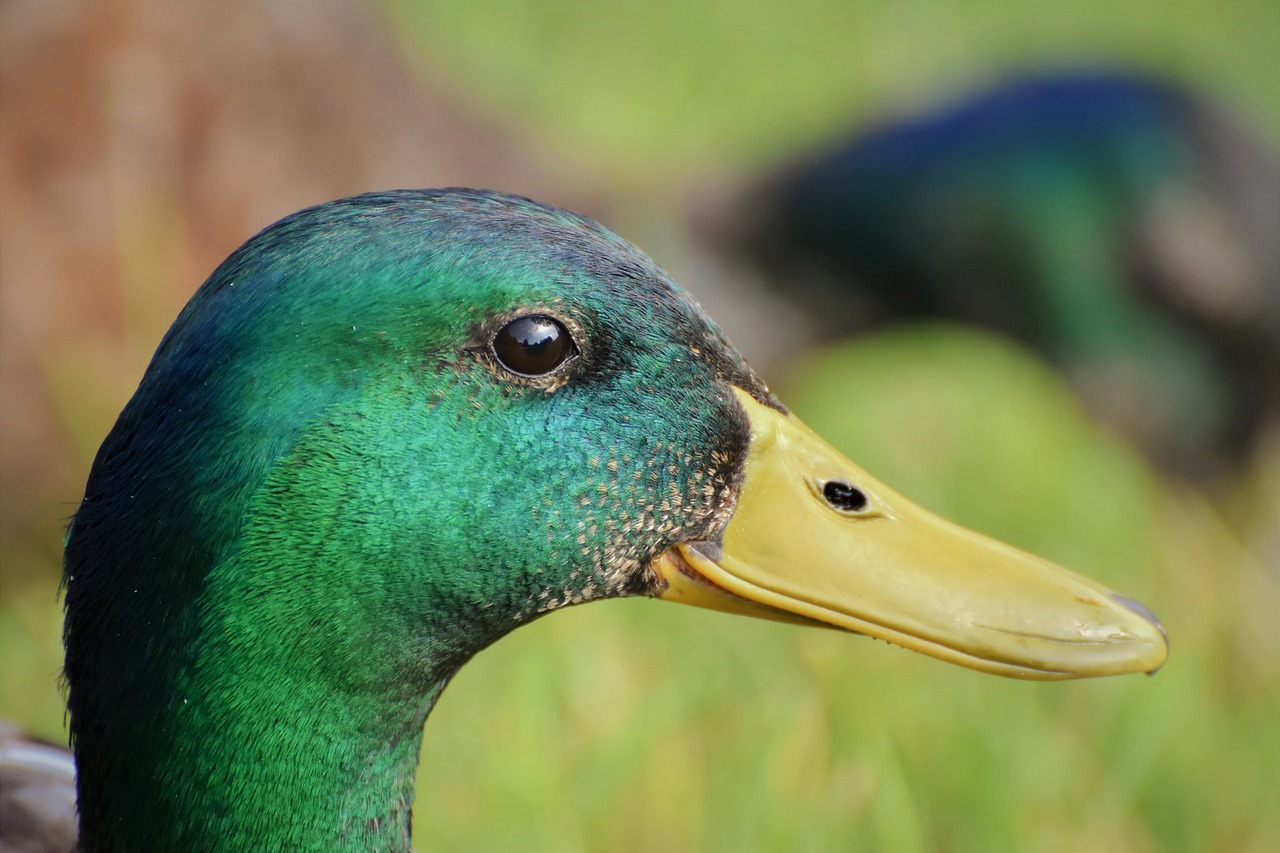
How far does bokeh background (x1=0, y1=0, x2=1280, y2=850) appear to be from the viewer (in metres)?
2.29

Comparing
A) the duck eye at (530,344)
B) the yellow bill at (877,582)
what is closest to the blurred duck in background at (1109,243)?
the yellow bill at (877,582)

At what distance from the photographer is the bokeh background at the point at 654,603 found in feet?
7.52

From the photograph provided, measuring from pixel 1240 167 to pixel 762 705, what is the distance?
1697 mm

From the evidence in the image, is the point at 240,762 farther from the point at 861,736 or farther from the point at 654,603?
the point at 654,603

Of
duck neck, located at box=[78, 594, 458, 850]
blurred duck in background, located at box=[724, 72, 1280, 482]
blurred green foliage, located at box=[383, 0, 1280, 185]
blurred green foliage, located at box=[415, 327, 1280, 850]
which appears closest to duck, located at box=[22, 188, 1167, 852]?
duck neck, located at box=[78, 594, 458, 850]

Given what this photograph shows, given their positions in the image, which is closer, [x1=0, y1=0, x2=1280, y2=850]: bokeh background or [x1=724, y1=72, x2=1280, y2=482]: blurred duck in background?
[x1=0, y1=0, x2=1280, y2=850]: bokeh background

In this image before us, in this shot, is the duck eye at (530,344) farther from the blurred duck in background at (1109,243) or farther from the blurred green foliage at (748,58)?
the blurred green foliage at (748,58)

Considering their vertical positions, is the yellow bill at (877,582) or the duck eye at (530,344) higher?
the duck eye at (530,344)

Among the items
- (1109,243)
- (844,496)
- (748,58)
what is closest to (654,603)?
(1109,243)

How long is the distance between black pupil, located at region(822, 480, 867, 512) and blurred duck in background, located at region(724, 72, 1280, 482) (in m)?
2.05

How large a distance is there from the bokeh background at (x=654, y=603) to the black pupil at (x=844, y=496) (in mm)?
792

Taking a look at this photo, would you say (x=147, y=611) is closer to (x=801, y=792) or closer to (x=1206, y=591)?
(x=801, y=792)

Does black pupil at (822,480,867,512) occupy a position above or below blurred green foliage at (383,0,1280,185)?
above

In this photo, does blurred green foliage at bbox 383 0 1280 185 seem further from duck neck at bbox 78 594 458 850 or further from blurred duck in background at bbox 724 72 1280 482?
duck neck at bbox 78 594 458 850
